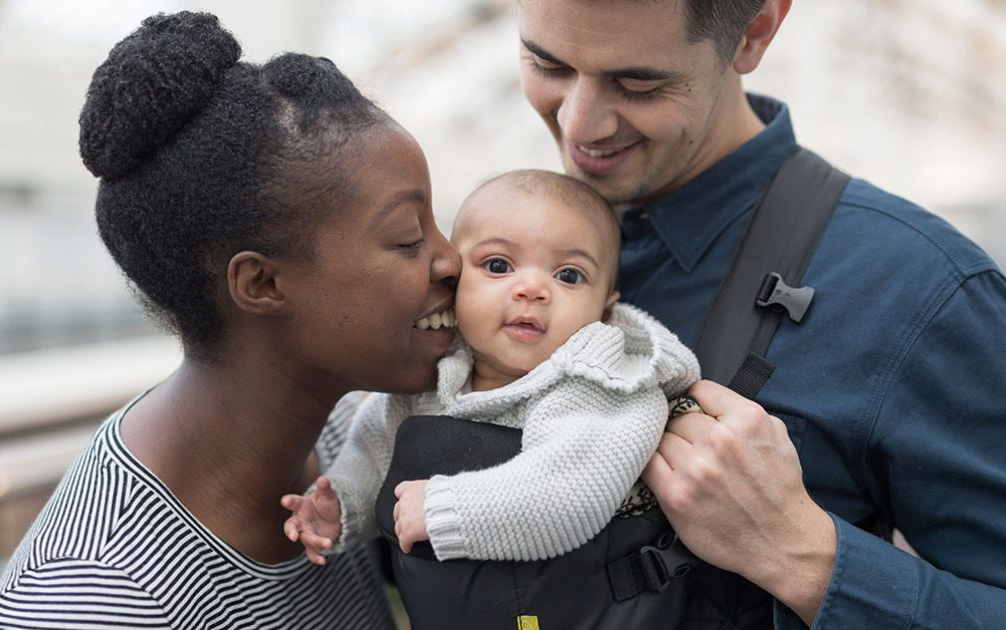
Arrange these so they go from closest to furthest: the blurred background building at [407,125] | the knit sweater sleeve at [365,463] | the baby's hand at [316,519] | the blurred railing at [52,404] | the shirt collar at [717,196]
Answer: the baby's hand at [316,519] → the knit sweater sleeve at [365,463] → the shirt collar at [717,196] → the blurred railing at [52,404] → the blurred background building at [407,125]

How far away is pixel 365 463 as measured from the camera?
1787mm

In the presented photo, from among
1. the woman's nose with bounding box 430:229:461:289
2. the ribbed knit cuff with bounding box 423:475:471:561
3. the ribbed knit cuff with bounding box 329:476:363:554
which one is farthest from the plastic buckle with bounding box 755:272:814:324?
the ribbed knit cuff with bounding box 329:476:363:554

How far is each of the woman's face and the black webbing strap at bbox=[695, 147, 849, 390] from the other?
1.57 ft

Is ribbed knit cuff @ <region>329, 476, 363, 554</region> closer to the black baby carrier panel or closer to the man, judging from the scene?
the black baby carrier panel

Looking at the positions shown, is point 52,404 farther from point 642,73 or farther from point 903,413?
point 903,413

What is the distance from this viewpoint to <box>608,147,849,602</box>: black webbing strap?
4.89 ft

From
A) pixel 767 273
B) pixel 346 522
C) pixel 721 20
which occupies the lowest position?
pixel 346 522

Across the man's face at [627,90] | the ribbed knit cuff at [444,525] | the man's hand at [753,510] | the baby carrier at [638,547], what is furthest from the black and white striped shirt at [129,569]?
the man's face at [627,90]

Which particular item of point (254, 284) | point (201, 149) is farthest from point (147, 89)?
point (254, 284)

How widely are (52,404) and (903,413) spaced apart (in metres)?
3.62

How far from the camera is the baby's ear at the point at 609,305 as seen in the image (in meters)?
1.78

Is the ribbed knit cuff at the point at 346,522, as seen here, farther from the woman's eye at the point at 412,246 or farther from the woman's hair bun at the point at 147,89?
the woman's hair bun at the point at 147,89

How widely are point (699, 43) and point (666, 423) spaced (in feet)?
2.27

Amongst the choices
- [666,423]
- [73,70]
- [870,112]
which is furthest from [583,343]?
[870,112]
